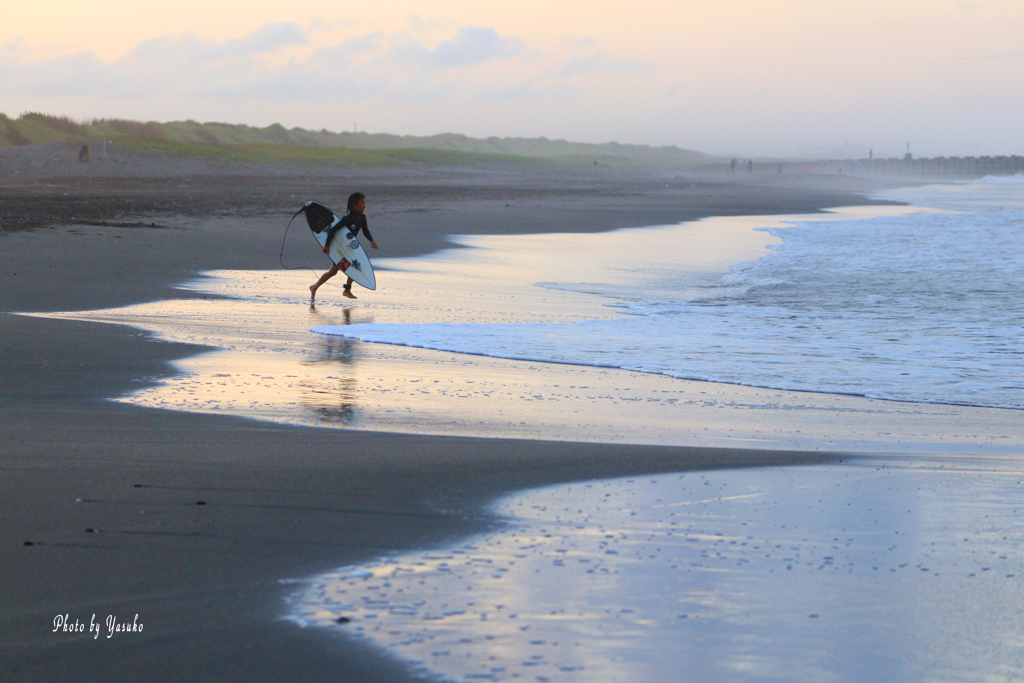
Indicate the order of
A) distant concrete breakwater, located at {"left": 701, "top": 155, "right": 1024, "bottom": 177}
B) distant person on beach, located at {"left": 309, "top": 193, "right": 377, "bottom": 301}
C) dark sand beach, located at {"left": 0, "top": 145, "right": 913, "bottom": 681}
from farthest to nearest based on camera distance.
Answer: distant concrete breakwater, located at {"left": 701, "top": 155, "right": 1024, "bottom": 177} < distant person on beach, located at {"left": 309, "top": 193, "right": 377, "bottom": 301} < dark sand beach, located at {"left": 0, "top": 145, "right": 913, "bottom": 681}

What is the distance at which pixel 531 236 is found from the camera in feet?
72.2

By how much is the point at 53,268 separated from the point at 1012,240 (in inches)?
772

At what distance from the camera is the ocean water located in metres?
7.92

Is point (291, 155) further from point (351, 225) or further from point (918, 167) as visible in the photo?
point (918, 167)

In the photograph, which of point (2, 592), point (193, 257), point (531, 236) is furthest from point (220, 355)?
point (531, 236)

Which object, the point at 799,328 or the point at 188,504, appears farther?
the point at 799,328

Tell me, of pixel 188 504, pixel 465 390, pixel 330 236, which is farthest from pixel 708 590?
pixel 330 236

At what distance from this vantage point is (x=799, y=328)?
34.5 ft

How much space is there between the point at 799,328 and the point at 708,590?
24.9 feet

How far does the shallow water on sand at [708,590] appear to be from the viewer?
9.35 feet

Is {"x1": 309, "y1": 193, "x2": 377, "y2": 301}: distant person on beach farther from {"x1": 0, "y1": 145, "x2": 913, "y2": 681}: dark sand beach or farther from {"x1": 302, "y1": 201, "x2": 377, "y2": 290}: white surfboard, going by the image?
{"x1": 0, "y1": 145, "x2": 913, "y2": 681}: dark sand beach

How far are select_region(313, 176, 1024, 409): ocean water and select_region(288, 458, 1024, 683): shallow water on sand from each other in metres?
3.32

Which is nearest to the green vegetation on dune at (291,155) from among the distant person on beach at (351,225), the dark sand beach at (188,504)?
the distant person on beach at (351,225)

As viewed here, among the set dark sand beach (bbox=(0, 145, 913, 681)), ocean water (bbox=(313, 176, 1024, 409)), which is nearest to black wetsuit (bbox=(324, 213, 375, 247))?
ocean water (bbox=(313, 176, 1024, 409))
